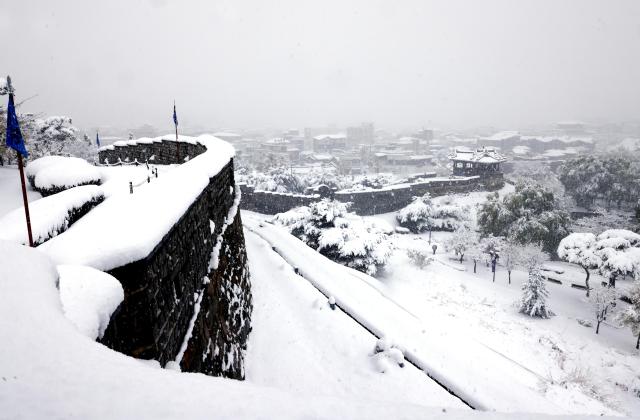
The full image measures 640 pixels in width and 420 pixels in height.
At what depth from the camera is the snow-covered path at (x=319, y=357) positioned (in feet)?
22.4

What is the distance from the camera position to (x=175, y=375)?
1772mm

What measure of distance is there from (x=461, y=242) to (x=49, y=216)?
80.7ft

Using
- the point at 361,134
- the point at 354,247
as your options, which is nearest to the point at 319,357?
the point at 354,247

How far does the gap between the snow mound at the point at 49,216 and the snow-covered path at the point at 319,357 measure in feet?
12.7

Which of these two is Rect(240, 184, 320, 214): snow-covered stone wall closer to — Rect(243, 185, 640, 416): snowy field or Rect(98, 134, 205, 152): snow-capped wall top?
Rect(243, 185, 640, 416): snowy field

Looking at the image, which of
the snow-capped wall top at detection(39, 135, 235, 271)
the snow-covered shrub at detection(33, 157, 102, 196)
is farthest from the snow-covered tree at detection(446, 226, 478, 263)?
the snow-capped wall top at detection(39, 135, 235, 271)

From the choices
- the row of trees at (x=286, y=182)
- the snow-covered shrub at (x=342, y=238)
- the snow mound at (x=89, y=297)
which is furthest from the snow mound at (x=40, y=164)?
the row of trees at (x=286, y=182)

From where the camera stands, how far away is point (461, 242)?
81.7 feet

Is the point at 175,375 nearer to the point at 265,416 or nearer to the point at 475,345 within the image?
the point at 265,416

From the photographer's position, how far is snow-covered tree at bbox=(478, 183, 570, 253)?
2472 cm

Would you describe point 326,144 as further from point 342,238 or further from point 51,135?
point 342,238

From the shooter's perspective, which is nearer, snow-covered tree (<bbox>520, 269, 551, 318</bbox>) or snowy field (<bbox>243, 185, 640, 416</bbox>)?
snowy field (<bbox>243, 185, 640, 416</bbox>)

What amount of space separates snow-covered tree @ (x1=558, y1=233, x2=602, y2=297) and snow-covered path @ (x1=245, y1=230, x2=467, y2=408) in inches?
679

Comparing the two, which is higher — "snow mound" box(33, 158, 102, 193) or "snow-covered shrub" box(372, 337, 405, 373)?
"snow mound" box(33, 158, 102, 193)
